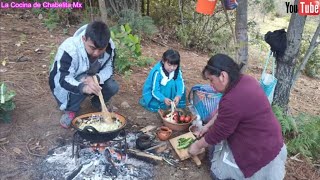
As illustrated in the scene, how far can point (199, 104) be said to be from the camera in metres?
4.50

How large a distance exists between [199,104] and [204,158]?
36.5 inches

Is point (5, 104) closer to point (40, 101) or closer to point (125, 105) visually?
point (40, 101)

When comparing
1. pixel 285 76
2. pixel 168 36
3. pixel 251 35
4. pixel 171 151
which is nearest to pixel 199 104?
pixel 171 151

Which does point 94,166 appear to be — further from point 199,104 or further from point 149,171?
point 199,104

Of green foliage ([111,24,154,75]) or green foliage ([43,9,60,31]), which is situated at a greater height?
green foliage ([43,9,60,31])

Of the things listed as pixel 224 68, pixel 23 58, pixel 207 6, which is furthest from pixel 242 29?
pixel 23 58

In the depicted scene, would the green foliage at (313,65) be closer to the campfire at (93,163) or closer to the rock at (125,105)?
the rock at (125,105)

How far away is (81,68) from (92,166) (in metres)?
1.19

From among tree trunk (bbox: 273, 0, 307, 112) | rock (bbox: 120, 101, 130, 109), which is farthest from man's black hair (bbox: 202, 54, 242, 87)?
rock (bbox: 120, 101, 130, 109)

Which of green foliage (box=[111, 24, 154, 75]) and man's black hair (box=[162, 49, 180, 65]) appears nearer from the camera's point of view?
man's black hair (box=[162, 49, 180, 65])

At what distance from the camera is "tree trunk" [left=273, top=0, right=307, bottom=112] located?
14.4ft

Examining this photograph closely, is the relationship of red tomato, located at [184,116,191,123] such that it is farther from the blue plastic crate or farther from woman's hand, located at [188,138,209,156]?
woman's hand, located at [188,138,209,156]

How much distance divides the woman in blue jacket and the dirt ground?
0.20m

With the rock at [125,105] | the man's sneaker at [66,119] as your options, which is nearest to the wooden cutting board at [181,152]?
the rock at [125,105]
